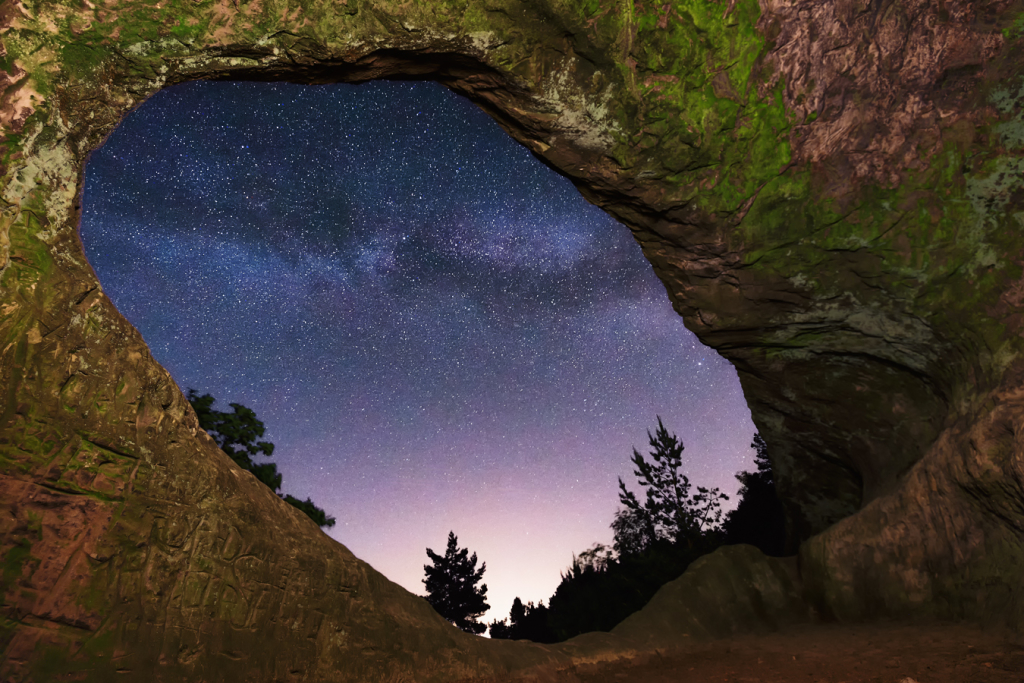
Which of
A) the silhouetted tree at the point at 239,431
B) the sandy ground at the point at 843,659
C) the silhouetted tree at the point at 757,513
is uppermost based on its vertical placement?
the silhouetted tree at the point at 757,513

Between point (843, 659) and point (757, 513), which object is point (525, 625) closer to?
point (757, 513)

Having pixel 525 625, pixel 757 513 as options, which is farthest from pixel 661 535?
pixel 525 625

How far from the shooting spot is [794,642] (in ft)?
26.6

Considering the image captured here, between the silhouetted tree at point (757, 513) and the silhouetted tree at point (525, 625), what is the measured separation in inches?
619

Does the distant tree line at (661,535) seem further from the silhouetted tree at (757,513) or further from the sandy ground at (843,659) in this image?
the sandy ground at (843,659)

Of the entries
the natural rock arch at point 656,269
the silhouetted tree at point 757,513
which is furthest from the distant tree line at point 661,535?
the natural rock arch at point 656,269

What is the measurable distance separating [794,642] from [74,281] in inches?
386

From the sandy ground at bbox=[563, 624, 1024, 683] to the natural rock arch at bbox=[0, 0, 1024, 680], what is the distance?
53 centimetres

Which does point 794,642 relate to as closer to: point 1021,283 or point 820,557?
point 820,557

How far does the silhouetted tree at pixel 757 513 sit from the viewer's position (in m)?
19.4

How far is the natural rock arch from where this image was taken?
4734 mm

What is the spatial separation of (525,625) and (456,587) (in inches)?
207

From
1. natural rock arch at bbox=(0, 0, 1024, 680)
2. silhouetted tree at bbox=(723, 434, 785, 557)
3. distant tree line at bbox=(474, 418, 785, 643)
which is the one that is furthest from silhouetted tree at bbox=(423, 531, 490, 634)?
natural rock arch at bbox=(0, 0, 1024, 680)

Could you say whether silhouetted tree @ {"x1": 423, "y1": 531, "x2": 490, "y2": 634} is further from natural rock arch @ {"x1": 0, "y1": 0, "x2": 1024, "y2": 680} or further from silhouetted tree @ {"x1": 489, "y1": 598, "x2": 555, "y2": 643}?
natural rock arch @ {"x1": 0, "y1": 0, "x2": 1024, "y2": 680}
